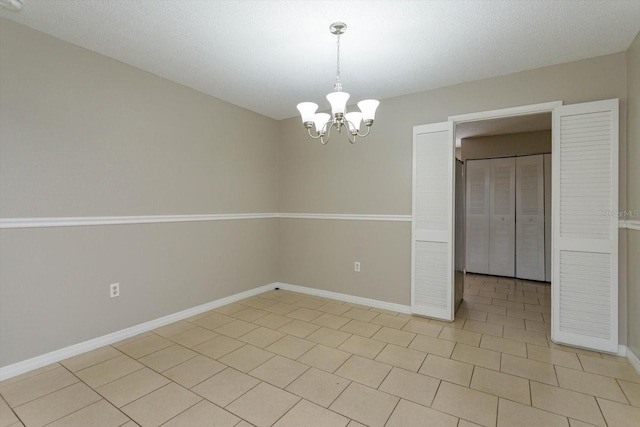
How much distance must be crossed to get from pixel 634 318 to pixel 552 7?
2.32m

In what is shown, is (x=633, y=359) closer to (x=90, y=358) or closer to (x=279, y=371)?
(x=279, y=371)

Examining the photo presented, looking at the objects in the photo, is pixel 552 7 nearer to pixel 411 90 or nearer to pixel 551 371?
pixel 411 90

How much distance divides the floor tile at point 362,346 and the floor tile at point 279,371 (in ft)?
1.52

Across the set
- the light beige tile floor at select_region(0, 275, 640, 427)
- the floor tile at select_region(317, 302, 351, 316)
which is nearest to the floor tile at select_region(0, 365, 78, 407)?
the light beige tile floor at select_region(0, 275, 640, 427)

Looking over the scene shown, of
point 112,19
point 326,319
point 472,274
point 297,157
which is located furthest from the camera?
point 472,274

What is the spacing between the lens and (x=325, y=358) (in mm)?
2439

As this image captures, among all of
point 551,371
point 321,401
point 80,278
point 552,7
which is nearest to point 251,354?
point 321,401

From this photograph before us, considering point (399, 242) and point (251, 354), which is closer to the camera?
point (251, 354)

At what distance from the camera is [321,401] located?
190 centimetres

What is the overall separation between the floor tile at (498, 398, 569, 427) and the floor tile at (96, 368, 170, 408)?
212 centimetres

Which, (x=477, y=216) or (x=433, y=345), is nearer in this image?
(x=433, y=345)

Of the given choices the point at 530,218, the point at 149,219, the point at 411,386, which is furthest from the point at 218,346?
the point at 530,218

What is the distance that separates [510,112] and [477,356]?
7.28 ft

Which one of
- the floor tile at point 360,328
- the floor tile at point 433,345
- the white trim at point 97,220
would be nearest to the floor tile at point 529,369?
the floor tile at point 433,345
